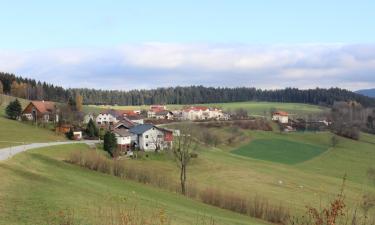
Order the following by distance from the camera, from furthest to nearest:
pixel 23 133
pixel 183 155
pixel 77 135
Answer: pixel 77 135, pixel 23 133, pixel 183 155

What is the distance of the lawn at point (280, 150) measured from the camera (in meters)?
99.1

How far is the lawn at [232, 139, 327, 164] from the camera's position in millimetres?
99113

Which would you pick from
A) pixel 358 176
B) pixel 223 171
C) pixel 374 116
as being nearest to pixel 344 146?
pixel 358 176

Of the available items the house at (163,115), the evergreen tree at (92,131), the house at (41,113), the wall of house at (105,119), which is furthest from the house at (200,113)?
the evergreen tree at (92,131)

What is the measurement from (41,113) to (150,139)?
3469cm

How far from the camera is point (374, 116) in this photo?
194 metres

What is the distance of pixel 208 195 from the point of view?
136ft

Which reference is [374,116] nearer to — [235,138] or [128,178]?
[235,138]

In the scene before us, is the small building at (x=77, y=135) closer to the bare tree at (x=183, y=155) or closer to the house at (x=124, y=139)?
the house at (x=124, y=139)

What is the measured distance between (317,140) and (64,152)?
8411cm

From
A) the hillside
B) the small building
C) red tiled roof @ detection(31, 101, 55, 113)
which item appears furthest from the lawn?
red tiled roof @ detection(31, 101, 55, 113)

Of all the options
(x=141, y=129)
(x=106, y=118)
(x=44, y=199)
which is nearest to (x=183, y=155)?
(x=141, y=129)

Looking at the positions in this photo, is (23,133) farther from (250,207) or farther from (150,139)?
(250,207)

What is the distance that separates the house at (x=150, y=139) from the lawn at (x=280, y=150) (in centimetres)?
2143
